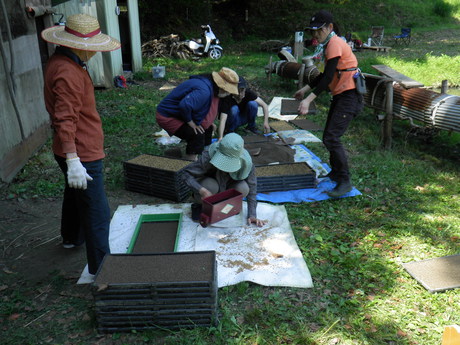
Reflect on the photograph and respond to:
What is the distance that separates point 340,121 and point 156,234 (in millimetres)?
2180

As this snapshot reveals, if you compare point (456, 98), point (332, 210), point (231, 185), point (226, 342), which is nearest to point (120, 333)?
point (226, 342)

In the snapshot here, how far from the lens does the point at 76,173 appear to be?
2363 mm

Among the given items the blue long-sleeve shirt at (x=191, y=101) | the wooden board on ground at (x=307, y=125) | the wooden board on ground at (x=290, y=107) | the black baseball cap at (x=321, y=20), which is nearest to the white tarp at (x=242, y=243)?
the blue long-sleeve shirt at (x=191, y=101)

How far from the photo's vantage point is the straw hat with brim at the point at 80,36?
7.75 ft

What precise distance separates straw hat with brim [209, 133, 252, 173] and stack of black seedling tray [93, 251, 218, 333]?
93cm

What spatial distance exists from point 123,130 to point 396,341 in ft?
16.9

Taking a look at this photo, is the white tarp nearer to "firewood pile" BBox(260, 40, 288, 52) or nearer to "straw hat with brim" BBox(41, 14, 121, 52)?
"straw hat with brim" BBox(41, 14, 121, 52)

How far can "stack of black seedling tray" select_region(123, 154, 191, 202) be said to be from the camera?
408 centimetres

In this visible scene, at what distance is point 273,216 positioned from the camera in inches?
150

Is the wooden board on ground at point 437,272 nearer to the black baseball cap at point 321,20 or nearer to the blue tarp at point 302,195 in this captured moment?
the blue tarp at point 302,195

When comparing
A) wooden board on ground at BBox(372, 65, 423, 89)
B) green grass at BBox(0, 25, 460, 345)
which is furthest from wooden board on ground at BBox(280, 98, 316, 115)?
green grass at BBox(0, 25, 460, 345)

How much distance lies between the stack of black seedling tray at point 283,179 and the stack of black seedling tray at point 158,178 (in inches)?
32.4

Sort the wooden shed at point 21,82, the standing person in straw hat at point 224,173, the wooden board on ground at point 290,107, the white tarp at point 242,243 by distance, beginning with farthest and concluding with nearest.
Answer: the wooden board on ground at point 290,107, the wooden shed at point 21,82, the standing person in straw hat at point 224,173, the white tarp at point 242,243

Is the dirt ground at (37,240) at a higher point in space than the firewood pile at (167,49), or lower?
higher
